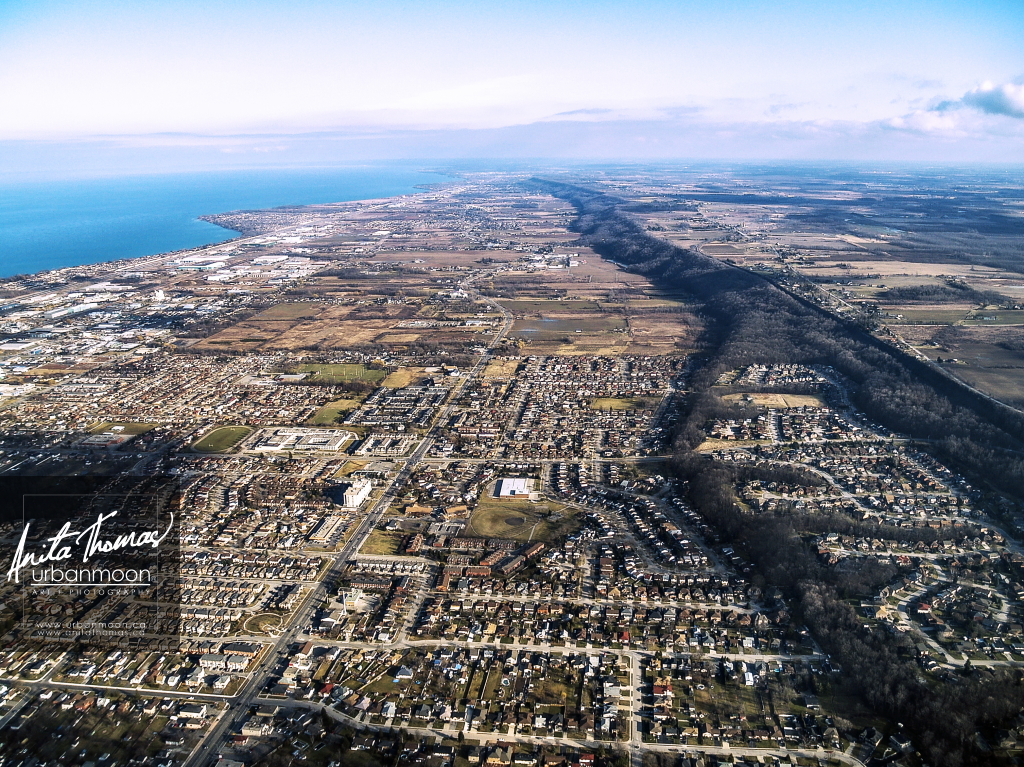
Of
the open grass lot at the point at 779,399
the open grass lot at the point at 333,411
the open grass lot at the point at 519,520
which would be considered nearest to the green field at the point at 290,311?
the open grass lot at the point at 333,411

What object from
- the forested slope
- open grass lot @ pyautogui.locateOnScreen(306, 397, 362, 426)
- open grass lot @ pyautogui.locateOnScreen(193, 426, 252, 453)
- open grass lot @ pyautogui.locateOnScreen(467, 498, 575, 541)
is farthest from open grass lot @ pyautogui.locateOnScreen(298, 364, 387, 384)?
the forested slope

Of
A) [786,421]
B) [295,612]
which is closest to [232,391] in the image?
[295,612]

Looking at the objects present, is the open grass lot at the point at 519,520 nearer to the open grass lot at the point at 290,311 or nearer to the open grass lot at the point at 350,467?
the open grass lot at the point at 350,467

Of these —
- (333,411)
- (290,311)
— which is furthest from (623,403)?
(290,311)

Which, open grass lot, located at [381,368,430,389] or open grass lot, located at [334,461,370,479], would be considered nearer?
open grass lot, located at [334,461,370,479]

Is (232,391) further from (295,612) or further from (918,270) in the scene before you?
(918,270)

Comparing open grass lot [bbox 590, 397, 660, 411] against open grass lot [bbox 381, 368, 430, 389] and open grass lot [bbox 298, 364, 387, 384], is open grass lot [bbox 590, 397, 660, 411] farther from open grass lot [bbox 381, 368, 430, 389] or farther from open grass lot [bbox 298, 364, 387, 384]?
open grass lot [bbox 298, 364, 387, 384]

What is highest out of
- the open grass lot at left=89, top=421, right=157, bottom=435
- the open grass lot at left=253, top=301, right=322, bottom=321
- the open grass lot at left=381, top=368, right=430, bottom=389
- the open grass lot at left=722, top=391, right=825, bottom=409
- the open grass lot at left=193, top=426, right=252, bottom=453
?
the open grass lot at left=253, top=301, right=322, bottom=321
